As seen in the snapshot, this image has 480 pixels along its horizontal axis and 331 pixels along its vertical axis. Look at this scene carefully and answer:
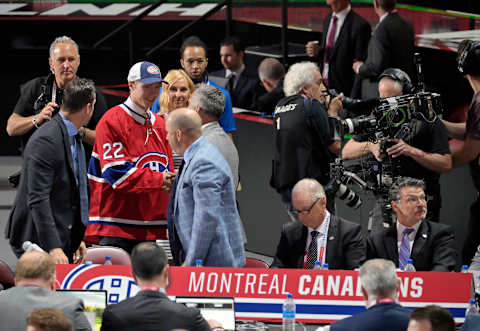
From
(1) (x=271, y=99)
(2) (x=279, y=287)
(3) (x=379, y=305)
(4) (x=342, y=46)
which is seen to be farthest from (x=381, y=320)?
(4) (x=342, y=46)

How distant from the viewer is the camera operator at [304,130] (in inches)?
287

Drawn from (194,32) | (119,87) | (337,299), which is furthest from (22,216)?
(194,32)

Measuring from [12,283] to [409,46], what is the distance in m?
4.24

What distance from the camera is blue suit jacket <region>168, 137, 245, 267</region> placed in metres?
5.59

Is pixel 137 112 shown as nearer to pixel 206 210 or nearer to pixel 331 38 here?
pixel 206 210

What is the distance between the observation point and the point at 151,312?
4609 millimetres

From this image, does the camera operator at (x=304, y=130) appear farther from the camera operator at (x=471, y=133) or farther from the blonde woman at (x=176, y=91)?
the camera operator at (x=471, y=133)

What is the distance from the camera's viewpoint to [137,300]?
184 inches

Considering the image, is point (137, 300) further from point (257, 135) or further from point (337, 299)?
point (257, 135)

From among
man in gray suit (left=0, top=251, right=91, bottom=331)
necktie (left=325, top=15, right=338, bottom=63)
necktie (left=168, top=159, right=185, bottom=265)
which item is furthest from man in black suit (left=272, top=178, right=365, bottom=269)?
necktie (left=325, top=15, right=338, bottom=63)

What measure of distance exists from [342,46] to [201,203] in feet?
13.2

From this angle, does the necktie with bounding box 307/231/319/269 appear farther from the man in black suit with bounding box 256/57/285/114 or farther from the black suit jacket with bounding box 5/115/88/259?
the man in black suit with bounding box 256/57/285/114

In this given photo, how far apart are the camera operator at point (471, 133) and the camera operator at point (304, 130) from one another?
0.88 metres

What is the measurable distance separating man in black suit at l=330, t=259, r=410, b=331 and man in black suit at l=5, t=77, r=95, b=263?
1765 mm
